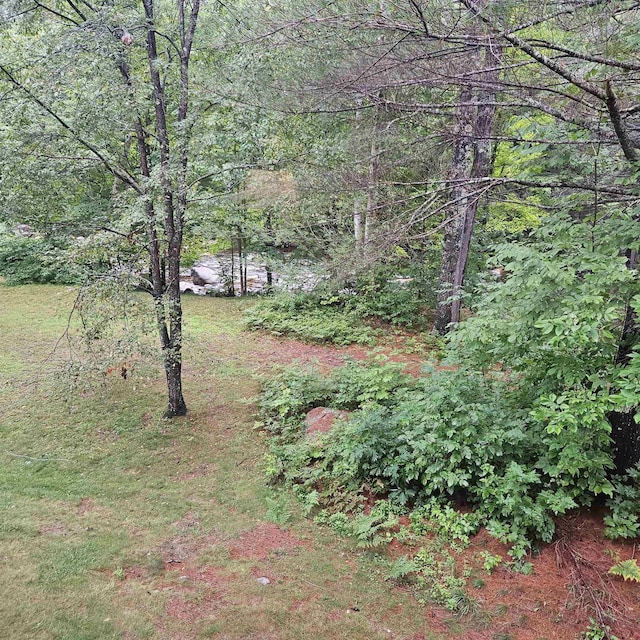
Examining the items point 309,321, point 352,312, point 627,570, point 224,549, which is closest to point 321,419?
point 224,549

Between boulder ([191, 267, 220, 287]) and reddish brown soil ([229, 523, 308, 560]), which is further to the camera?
boulder ([191, 267, 220, 287])

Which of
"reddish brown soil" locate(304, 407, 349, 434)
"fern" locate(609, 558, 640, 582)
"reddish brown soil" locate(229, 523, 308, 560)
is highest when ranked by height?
"reddish brown soil" locate(304, 407, 349, 434)

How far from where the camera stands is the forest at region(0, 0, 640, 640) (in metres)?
3.07

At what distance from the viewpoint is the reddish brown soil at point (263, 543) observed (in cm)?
358

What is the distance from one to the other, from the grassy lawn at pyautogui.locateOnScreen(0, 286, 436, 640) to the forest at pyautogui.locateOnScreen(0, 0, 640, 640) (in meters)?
0.04

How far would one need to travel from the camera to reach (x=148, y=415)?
6.15 metres

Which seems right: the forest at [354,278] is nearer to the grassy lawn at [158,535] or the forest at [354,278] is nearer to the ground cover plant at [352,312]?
the grassy lawn at [158,535]

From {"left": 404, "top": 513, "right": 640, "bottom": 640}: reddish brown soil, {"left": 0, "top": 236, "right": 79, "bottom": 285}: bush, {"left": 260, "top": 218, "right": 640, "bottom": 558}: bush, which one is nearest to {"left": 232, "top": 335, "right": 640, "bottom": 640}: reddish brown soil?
{"left": 404, "top": 513, "right": 640, "bottom": 640}: reddish brown soil

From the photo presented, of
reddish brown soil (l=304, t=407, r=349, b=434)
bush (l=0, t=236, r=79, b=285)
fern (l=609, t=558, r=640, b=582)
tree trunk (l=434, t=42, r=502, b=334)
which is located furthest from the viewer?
bush (l=0, t=236, r=79, b=285)

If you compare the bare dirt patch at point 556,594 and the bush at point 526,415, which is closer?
the bare dirt patch at point 556,594

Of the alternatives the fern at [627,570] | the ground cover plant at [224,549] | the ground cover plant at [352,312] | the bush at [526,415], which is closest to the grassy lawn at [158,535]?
the ground cover plant at [224,549]

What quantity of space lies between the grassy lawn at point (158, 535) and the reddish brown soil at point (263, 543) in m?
0.01

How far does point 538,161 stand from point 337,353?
524 cm

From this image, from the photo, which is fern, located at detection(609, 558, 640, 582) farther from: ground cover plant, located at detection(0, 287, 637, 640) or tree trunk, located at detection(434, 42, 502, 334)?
tree trunk, located at detection(434, 42, 502, 334)
